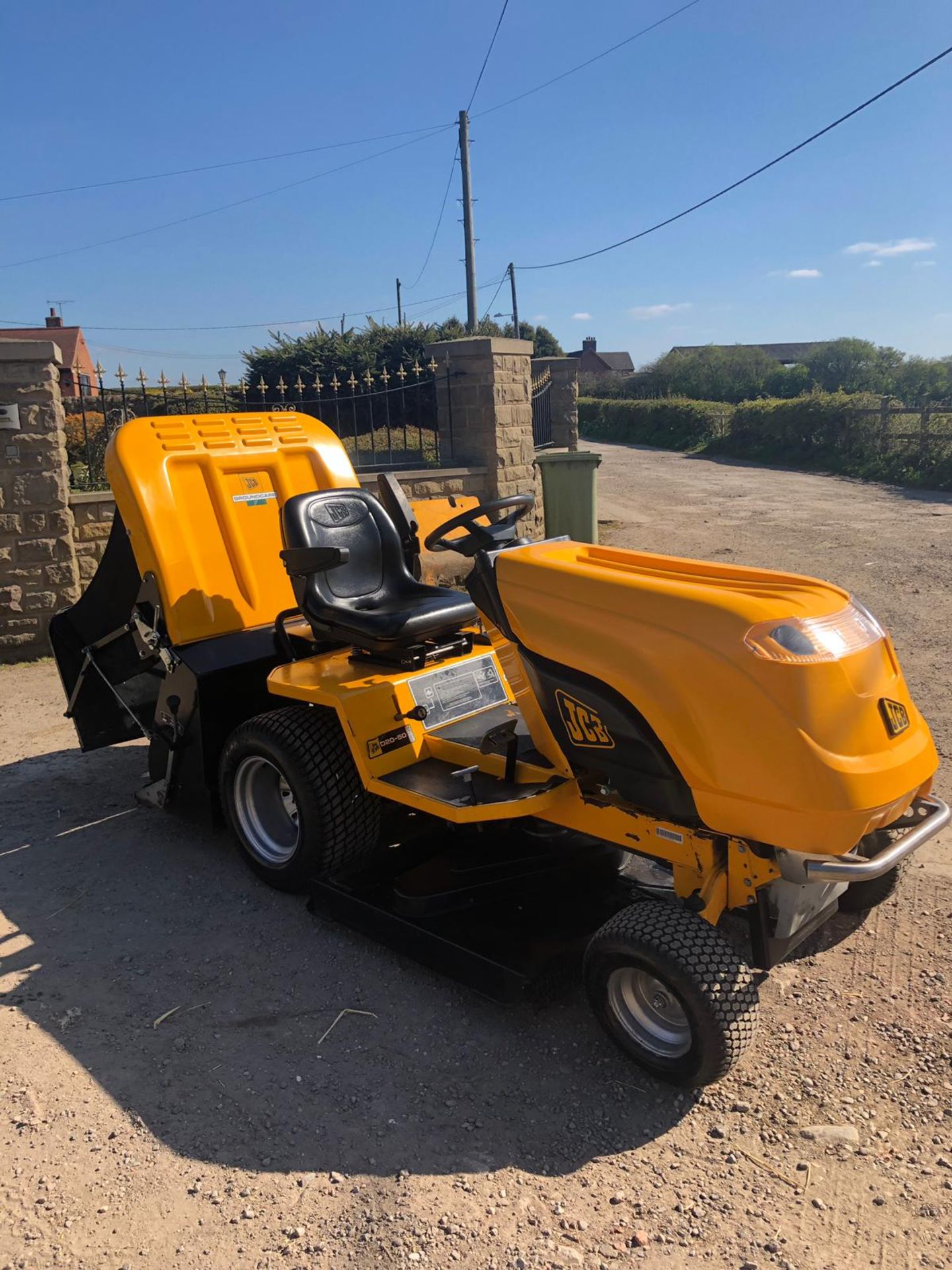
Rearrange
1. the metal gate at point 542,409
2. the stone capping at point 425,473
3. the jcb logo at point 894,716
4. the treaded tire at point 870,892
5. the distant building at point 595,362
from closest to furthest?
the jcb logo at point 894,716
the treaded tire at point 870,892
the stone capping at point 425,473
the metal gate at point 542,409
the distant building at point 595,362

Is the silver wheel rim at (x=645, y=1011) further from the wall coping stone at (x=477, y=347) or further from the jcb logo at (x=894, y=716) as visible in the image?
the wall coping stone at (x=477, y=347)

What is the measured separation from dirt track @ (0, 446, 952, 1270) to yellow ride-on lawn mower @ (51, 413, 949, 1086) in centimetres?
21

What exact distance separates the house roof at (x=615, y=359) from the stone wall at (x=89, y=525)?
71266 mm

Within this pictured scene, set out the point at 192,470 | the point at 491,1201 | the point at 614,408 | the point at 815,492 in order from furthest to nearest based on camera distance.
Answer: the point at 614,408 < the point at 815,492 < the point at 192,470 < the point at 491,1201

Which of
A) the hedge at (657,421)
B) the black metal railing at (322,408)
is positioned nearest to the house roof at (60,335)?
the hedge at (657,421)

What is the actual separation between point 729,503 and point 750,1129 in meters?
14.0

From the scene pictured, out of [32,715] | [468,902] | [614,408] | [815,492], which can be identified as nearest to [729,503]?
[815,492]

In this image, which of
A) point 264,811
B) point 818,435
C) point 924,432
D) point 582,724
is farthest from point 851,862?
point 818,435

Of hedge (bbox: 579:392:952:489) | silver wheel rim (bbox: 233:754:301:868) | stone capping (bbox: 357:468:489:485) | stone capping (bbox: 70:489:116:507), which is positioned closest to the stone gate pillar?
stone capping (bbox: 357:468:489:485)

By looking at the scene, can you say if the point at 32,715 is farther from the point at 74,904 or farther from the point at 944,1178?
the point at 944,1178

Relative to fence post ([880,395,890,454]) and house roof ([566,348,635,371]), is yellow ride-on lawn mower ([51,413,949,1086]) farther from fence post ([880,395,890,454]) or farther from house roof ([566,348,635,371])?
house roof ([566,348,635,371])

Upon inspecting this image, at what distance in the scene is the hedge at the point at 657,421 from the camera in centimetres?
2898

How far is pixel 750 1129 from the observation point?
8.71 ft

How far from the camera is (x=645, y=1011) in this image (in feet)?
9.41
